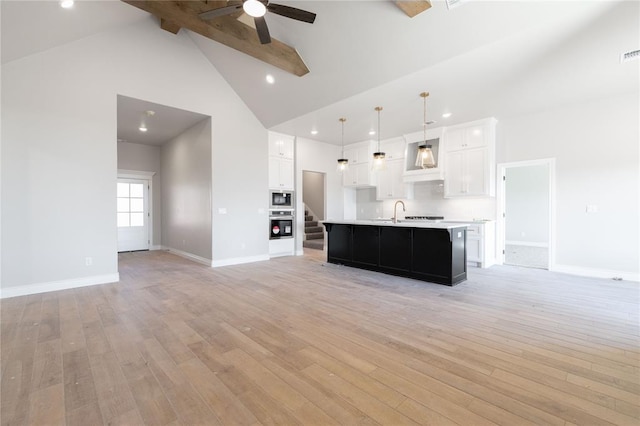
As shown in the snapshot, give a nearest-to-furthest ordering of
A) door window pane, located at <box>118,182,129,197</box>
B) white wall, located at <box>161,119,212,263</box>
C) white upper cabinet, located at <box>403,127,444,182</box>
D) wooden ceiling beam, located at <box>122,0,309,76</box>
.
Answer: wooden ceiling beam, located at <box>122,0,309,76</box> → white wall, located at <box>161,119,212,263</box> → white upper cabinet, located at <box>403,127,444,182</box> → door window pane, located at <box>118,182,129,197</box>

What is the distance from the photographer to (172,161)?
24.6 feet

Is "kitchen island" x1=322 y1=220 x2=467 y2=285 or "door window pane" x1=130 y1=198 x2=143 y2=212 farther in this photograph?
"door window pane" x1=130 y1=198 x2=143 y2=212

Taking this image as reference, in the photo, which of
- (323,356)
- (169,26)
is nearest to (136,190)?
(169,26)

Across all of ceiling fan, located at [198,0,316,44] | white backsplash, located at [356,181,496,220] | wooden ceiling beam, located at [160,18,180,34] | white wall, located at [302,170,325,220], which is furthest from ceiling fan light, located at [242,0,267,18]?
white wall, located at [302,170,325,220]

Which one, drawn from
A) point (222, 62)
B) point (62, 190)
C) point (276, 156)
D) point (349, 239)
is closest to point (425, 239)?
point (349, 239)

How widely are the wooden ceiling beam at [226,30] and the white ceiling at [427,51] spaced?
176mm

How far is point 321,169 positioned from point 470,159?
12.1 feet

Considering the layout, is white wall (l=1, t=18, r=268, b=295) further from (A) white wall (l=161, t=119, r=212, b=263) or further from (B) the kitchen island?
(B) the kitchen island

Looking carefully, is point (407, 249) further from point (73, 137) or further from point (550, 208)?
point (73, 137)

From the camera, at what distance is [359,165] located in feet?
26.1

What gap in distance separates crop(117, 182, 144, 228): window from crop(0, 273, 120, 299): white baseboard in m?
3.84

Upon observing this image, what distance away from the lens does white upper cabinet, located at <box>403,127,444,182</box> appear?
629 cm

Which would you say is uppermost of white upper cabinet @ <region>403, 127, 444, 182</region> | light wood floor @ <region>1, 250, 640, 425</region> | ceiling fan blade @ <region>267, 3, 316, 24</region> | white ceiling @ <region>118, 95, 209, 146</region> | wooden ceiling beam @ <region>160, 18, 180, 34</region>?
wooden ceiling beam @ <region>160, 18, 180, 34</region>

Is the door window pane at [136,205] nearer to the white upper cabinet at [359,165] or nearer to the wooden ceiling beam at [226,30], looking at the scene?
the wooden ceiling beam at [226,30]
